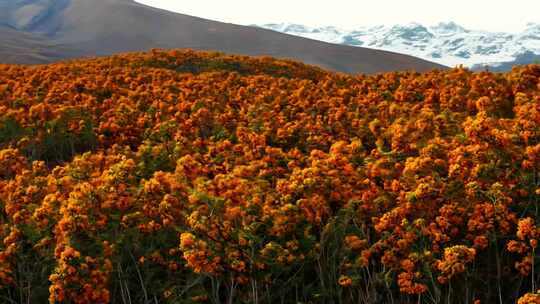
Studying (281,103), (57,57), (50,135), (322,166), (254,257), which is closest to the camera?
(254,257)

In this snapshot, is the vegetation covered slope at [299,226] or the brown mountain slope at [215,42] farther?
the brown mountain slope at [215,42]

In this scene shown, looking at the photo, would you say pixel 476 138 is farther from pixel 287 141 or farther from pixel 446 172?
pixel 287 141

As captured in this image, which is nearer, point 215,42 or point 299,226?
point 299,226

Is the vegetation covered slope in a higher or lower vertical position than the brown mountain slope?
higher

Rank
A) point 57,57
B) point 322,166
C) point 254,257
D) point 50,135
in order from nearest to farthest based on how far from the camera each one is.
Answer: point 254,257 → point 322,166 → point 50,135 → point 57,57

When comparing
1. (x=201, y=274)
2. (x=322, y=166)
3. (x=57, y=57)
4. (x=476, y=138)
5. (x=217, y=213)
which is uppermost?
(x=476, y=138)

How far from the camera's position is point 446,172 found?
27.3 ft

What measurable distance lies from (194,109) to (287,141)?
2.82 meters

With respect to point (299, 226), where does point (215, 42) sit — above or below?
below

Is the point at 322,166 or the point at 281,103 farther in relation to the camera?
the point at 281,103

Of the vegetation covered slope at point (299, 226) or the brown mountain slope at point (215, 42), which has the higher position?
the vegetation covered slope at point (299, 226)

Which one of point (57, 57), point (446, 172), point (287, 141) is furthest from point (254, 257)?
point (57, 57)

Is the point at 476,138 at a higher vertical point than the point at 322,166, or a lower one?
higher

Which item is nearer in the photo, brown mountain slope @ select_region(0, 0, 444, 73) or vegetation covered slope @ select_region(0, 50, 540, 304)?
vegetation covered slope @ select_region(0, 50, 540, 304)
